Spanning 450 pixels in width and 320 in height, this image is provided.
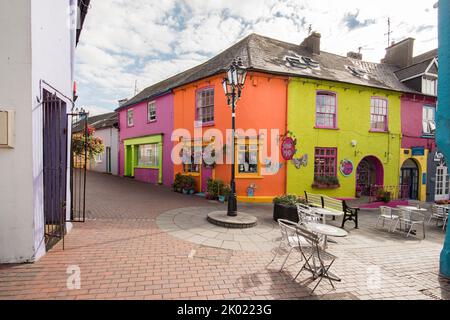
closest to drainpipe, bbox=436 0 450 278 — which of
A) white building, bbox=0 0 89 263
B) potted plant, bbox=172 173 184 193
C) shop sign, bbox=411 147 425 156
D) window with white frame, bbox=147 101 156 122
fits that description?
white building, bbox=0 0 89 263

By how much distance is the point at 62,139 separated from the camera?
18.1 ft

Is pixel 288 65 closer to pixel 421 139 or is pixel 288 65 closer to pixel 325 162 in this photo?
pixel 325 162

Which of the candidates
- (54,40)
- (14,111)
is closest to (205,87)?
(54,40)

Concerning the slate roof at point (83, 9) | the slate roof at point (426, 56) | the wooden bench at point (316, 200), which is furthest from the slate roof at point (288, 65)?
the wooden bench at point (316, 200)

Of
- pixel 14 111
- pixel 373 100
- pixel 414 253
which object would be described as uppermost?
pixel 373 100

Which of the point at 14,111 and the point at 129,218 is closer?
the point at 14,111

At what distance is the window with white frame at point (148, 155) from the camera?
15812 mm

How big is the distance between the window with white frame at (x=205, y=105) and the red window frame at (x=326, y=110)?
5.78 meters

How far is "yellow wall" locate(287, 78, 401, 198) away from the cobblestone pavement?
18.7ft

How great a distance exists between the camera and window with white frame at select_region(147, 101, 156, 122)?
16.0 metres

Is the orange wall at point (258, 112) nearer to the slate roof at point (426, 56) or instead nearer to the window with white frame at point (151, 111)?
the window with white frame at point (151, 111)

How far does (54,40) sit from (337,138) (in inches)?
494
